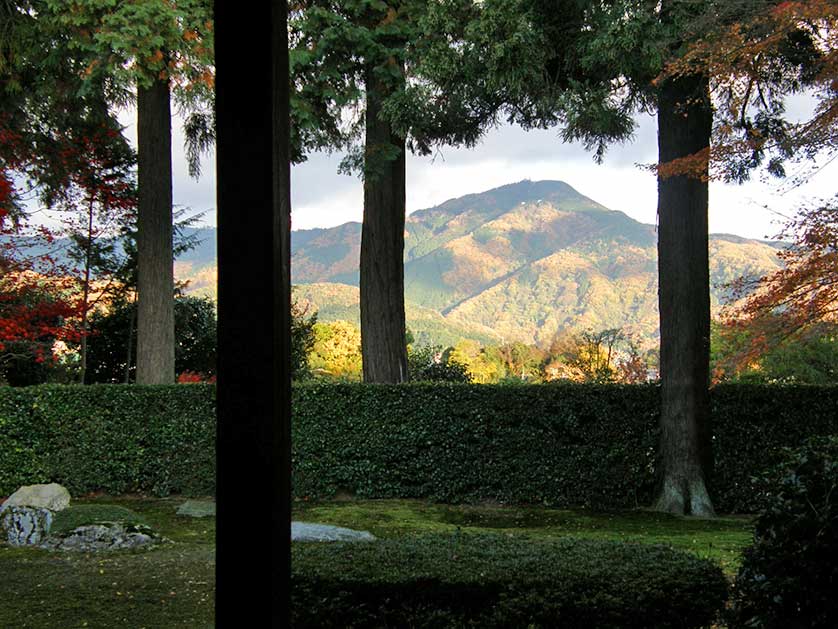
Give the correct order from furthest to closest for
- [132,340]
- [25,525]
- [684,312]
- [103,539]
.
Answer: [132,340] → [684,312] → [25,525] → [103,539]

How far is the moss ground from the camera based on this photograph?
5.56 m

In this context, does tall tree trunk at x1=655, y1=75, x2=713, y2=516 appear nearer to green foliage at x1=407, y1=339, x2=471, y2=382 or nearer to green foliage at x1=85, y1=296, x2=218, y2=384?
green foliage at x1=407, y1=339, x2=471, y2=382

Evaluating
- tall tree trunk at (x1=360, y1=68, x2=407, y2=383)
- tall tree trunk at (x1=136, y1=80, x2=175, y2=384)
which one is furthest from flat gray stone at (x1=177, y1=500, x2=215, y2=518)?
tall tree trunk at (x1=360, y1=68, x2=407, y2=383)

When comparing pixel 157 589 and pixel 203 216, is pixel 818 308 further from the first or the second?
Result: pixel 203 216

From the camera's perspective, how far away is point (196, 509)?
10195 millimetres

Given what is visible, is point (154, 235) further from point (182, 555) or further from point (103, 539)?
point (182, 555)

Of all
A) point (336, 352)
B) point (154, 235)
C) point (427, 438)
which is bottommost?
point (427, 438)

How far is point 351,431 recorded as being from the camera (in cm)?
1129

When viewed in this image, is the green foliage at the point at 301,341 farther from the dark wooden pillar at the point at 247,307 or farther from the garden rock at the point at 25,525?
the dark wooden pillar at the point at 247,307

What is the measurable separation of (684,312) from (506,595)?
713 cm

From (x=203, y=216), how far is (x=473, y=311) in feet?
153

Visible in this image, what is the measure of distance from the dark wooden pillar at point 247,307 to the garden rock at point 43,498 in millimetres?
7854

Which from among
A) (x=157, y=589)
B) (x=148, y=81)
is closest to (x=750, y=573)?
(x=157, y=589)

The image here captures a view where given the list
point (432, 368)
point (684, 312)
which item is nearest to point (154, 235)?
point (432, 368)
